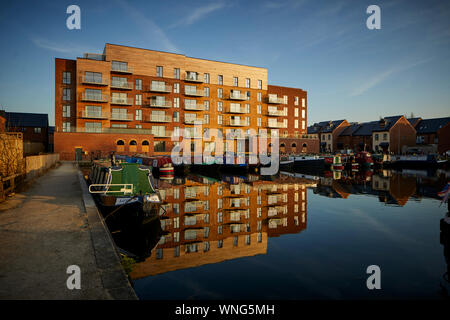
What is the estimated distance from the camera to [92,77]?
131 feet

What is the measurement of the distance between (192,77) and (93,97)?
16.5 m

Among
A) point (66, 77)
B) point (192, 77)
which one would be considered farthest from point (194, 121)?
point (66, 77)

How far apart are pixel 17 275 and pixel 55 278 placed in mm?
681

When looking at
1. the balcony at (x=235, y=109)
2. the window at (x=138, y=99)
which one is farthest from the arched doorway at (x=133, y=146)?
the balcony at (x=235, y=109)

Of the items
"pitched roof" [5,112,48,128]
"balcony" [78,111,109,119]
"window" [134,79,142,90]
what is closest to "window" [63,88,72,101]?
"balcony" [78,111,109,119]

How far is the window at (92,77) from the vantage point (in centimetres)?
3972

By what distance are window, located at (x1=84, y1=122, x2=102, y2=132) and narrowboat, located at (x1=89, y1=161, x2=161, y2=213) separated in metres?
30.9

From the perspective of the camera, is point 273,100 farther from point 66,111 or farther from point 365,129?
point 66,111

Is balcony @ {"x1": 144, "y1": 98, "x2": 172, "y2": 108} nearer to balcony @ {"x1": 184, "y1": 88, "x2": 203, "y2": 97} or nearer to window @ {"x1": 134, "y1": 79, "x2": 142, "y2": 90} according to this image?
window @ {"x1": 134, "y1": 79, "x2": 142, "y2": 90}

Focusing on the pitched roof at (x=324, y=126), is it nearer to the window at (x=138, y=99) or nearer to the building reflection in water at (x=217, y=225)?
the window at (x=138, y=99)

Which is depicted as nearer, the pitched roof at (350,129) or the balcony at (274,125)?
the balcony at (274,125)

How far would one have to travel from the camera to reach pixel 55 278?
13.8 ft

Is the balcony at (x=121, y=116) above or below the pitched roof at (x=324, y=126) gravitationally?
below

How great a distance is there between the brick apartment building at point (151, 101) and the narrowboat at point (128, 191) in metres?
31.2
